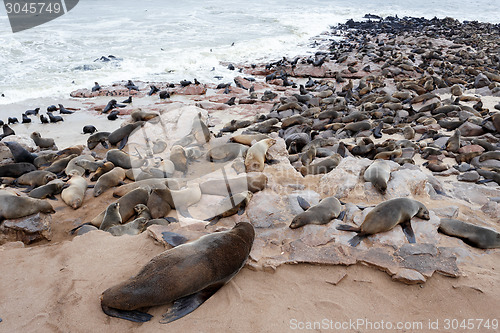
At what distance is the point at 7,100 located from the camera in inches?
461

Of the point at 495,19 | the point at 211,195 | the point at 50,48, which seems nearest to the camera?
the point at 211,195

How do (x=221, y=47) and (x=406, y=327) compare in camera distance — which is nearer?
(x=406, y=327)

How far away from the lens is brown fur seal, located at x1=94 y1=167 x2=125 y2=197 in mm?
5414

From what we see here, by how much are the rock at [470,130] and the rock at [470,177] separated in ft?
7.62

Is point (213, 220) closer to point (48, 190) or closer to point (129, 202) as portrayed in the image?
point (129, 202)

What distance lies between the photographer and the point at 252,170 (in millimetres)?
5375

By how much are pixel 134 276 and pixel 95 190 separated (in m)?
3.16

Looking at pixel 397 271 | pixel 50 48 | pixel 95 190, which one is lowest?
pixel 95 190

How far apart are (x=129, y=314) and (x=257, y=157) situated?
11.6 feet

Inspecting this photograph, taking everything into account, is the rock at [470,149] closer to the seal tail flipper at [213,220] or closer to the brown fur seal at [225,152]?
the brown fur seal at [225,152]

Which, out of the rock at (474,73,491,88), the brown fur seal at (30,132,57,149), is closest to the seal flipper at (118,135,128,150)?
the brown fur seal at (30,132,57,149)

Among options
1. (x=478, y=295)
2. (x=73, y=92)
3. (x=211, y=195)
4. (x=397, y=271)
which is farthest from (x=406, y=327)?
(x=73, y=92)

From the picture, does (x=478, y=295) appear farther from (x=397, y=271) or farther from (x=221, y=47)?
(x=221, y=47)

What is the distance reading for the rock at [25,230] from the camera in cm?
430
